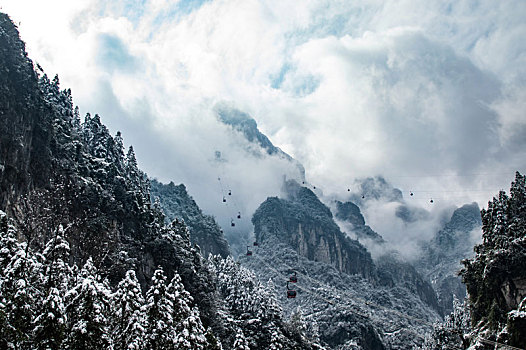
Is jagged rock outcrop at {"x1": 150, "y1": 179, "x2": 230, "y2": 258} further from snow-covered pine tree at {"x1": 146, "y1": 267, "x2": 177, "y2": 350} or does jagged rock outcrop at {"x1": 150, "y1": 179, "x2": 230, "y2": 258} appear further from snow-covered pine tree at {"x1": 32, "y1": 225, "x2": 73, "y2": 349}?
snow-covered pine tree at {"x1": 32, "y1": 225, "x2": 73, "y2": 349}

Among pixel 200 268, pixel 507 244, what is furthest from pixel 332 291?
pixel 507 244

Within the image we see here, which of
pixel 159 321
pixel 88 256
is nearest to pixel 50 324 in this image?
pixel 159 321

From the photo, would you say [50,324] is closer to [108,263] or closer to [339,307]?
[108,263]

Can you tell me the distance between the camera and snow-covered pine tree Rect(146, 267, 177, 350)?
26.9 m

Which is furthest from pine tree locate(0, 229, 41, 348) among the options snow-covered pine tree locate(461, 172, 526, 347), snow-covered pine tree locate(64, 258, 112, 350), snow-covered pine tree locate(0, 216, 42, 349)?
snow-covered pine tree locate(461, 172, 526, 347)

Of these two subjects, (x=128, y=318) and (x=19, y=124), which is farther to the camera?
(x=19, y=124)

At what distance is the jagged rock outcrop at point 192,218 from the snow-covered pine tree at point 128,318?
4402 inches

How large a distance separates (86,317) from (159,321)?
5674mm

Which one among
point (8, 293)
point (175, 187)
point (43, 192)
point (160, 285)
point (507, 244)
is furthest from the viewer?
point (175, 187)

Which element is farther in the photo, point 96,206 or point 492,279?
point 96,206

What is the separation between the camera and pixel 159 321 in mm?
27203

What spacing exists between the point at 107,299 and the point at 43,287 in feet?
11.3

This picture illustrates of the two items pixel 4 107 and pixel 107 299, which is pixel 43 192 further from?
pixel 107 299

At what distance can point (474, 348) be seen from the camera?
50.6 meters
